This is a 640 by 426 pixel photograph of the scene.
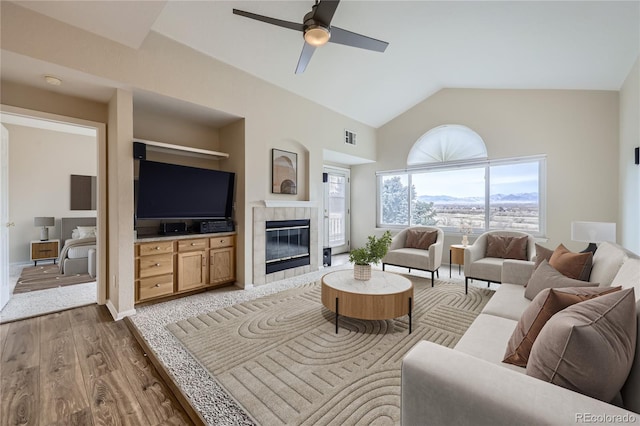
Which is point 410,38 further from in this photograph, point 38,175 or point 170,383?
point 38,175

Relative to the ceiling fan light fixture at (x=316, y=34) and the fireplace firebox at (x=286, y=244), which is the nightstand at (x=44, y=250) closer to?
the fireplace firebox at (x=286, y=244)

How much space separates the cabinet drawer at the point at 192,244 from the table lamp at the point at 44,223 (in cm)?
422

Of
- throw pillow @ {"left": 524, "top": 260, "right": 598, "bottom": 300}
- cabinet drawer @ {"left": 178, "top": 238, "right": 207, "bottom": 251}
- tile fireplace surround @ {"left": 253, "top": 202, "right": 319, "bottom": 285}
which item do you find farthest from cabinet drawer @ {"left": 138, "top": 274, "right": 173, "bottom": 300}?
throw pillow @ {"left": 524, "top": 260, "right": 598, "bottom": 300}

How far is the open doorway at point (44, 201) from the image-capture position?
4504 millimetres

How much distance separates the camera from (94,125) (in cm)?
322

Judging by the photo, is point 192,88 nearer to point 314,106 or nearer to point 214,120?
point 214,120

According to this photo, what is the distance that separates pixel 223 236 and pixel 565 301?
12.4 ft

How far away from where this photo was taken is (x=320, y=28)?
7.70ft

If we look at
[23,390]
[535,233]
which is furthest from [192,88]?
[535,233]

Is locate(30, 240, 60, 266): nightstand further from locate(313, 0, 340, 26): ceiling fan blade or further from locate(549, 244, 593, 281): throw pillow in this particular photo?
locate(549, 244, 593, 281): throw pillow

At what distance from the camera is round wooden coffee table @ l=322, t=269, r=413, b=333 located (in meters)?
2.46

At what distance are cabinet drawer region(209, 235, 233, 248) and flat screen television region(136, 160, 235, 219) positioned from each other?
1.09 ft

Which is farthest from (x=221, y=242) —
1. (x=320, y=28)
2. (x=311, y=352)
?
(x=320, y=28)

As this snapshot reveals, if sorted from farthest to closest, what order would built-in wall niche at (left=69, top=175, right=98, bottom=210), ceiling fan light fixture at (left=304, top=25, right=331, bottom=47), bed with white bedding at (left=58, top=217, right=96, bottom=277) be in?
built-in wall niche at (left=69, top=175, right=98, bottom=210) < bed with white bedding at (left=58, top=217, right=96, bottom=277) < ceiling fan light fixture at (left=304, top=25, right=331, bottom=47)
